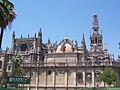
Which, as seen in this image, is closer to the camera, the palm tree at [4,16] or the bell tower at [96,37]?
the palm tree at [4,16]

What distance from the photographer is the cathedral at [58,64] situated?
252 ft

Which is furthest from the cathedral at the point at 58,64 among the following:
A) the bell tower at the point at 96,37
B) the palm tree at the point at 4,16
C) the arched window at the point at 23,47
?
Answer: the palm tree at the point at 4,16

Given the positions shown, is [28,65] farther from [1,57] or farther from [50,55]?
[1,57]

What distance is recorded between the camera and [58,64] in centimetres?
8062

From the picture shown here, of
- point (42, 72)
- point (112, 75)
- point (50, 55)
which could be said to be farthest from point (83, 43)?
point (112, 75)

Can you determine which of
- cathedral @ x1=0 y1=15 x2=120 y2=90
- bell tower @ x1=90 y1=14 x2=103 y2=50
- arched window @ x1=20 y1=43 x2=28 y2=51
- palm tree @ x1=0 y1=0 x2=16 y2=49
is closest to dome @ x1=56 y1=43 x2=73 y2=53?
cathedral @ x1=0 y1=15 x2=120 y2=90

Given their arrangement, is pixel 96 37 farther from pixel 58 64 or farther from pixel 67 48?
pixel 58 64

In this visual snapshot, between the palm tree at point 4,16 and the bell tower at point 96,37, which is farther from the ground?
the bell tower at point 96,37

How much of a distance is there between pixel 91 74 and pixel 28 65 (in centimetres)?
2132

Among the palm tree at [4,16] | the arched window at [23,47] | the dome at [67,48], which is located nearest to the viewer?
the palm tree at [4,16]

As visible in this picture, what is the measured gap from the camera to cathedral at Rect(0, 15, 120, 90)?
76938 millimetres

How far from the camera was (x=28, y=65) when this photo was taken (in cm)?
8238

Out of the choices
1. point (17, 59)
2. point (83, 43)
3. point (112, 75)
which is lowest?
point (112, 75)

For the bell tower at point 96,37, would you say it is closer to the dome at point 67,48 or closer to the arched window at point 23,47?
the dome at point 67,48
